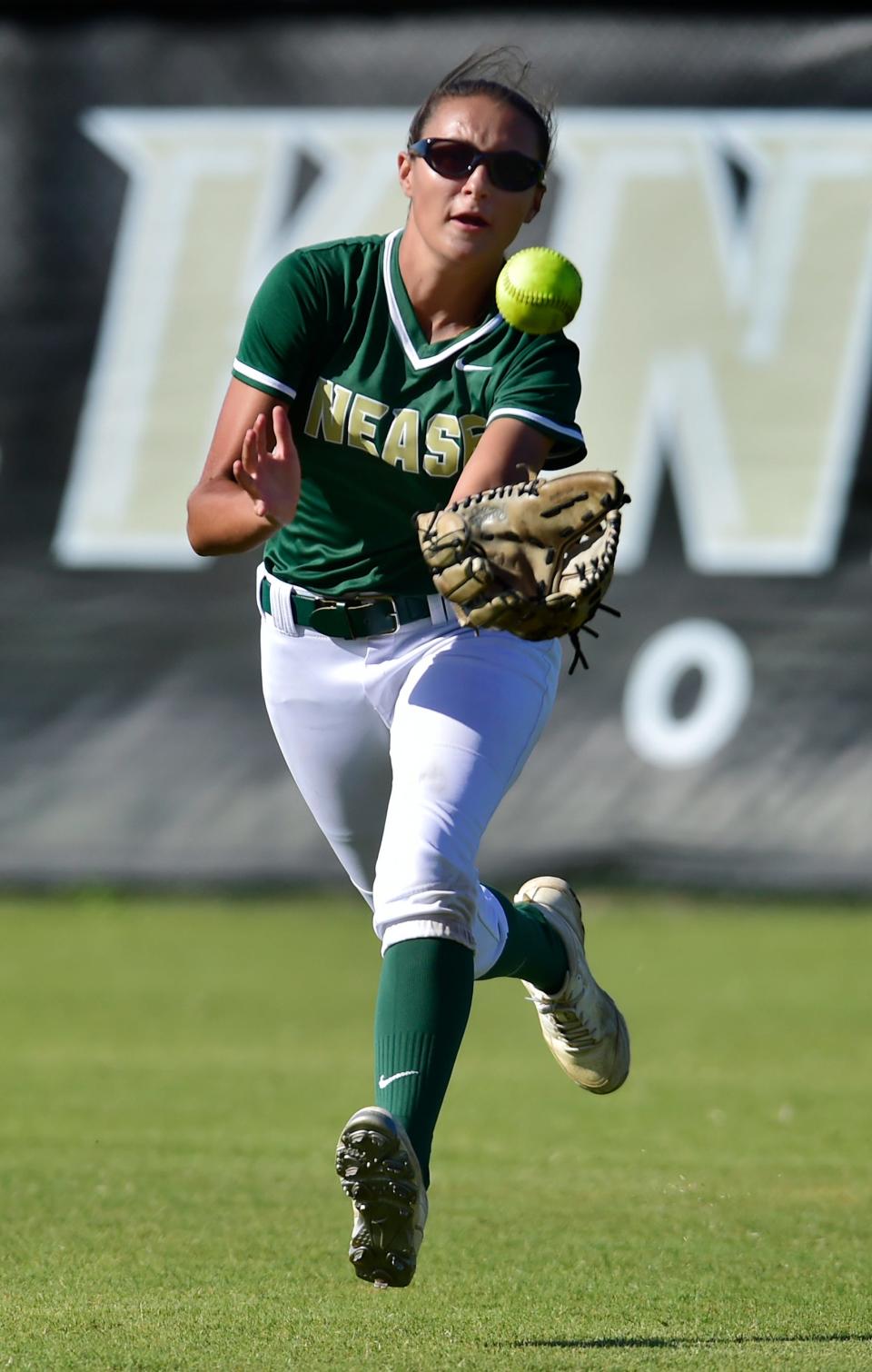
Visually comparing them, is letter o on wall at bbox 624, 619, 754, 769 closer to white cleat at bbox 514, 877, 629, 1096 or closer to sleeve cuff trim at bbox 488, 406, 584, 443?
white cleat at bbox 514, 877, 629, 1096

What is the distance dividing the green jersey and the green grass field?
1.28 metres

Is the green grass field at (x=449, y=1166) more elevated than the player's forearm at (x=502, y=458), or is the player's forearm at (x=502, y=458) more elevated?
the player's forearm at (x=502, y=458)

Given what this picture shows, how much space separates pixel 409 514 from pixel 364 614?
0.20 meters

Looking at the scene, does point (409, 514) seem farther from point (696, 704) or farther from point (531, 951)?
point (696, 704)

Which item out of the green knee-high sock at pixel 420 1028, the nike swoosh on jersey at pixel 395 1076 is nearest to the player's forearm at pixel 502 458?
the green knee-high sock at pixel 420 1028

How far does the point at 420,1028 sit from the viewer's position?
10.4ft

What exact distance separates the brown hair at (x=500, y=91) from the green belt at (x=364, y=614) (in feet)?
2.69

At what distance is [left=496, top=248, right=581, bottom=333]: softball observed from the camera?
3.41m

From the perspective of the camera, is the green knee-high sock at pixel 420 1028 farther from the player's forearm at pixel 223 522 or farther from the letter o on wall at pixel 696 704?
the letter o on wall at pixel 696 704

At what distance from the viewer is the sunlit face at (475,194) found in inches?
137

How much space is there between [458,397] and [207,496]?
48cm

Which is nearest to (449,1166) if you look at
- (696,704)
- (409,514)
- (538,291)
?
(409,514)

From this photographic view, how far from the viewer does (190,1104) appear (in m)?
5.50

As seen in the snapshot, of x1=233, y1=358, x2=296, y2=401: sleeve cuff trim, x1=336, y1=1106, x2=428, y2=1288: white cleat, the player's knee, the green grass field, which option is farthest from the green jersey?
the green grass field
